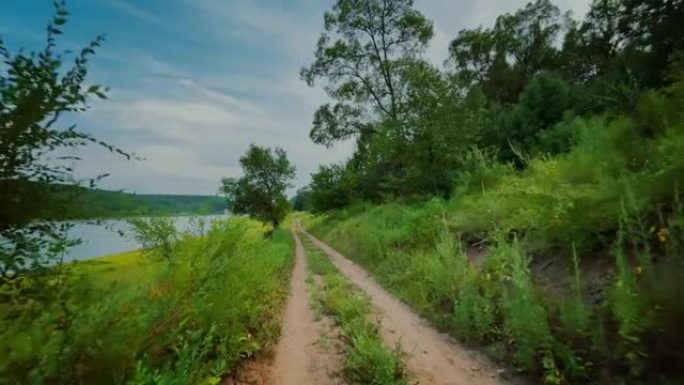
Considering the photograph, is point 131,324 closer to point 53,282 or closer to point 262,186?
point 53,282

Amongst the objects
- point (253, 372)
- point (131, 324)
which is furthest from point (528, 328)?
point (131, 324)

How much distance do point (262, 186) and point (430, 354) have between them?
30.6 m

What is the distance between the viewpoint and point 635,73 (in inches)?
688

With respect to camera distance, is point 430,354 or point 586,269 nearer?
point 586,269

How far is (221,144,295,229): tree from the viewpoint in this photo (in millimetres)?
32653

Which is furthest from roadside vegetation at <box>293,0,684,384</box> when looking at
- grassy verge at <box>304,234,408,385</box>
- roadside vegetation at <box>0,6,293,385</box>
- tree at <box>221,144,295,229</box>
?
tree at <box>221,144,295,229</box>

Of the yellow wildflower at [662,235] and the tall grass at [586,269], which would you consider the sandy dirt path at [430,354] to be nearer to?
the tall grass at [586,269]

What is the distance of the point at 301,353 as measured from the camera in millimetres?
4711

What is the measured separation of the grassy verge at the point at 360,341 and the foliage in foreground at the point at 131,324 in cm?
120

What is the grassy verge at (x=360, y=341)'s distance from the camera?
367cm

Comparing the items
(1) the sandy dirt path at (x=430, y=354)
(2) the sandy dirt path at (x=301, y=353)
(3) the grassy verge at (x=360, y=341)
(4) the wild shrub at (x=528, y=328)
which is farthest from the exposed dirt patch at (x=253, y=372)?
(4) the wild shrub at (x=528, y=328)

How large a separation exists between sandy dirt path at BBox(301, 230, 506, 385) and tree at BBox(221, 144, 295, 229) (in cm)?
2699

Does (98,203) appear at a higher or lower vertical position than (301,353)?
higher

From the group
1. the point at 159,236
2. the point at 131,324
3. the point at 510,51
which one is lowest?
the point at 131,324
